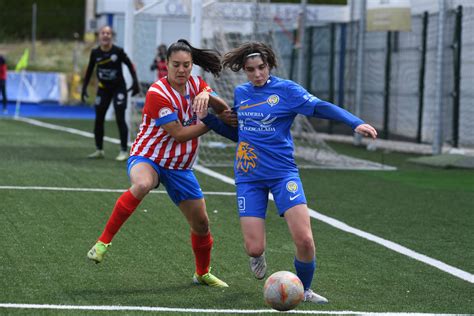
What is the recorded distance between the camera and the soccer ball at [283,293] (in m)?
7.04

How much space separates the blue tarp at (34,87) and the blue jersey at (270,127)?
109 feet

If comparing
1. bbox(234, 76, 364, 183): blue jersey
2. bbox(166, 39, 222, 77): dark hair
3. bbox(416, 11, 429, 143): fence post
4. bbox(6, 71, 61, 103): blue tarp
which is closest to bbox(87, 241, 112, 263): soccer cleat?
bbox(234, 76, 364, 183): blue jersey

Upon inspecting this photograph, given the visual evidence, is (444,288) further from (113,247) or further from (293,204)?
(113,247)

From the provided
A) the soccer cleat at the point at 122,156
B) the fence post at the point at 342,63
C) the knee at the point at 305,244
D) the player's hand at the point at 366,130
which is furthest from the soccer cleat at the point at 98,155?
the player's hand at the point at 366,130

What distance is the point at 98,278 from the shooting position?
8195mm

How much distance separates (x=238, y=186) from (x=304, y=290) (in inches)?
34.3

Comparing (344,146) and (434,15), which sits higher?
(434,15)

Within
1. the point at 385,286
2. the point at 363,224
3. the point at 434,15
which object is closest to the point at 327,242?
the point at 363,224

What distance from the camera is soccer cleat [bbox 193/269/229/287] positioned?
26.7ft

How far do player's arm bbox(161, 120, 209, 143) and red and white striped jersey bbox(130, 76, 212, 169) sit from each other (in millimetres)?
77

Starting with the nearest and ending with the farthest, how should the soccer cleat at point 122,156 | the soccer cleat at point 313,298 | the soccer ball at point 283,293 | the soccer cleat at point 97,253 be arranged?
the soccer ball at point 283,293 → the soccer cleat at point 313,298 → the soccer cleat at point 97,253 → the soccer cleat at point 122,156

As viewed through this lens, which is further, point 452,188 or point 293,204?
point 452,188

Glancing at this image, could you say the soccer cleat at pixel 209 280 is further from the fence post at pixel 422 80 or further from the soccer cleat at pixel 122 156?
the fence post at pixel 422 80

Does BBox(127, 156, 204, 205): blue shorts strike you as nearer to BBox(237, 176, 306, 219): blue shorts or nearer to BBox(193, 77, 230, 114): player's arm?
BBox(237, 176, 306, 219): blue shorts
